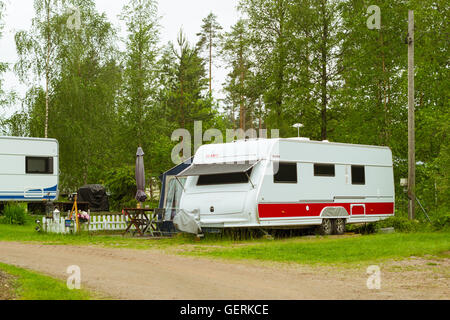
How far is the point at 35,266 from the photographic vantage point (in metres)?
10.3

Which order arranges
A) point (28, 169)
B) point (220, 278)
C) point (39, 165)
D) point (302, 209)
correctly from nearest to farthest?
point (220, 278) → point (302, 209) → point (28, 169) → point (39, 165)

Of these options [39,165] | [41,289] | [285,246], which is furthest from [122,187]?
[41,289]

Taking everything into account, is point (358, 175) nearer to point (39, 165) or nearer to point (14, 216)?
point (14, 216)

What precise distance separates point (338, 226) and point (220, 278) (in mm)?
9369

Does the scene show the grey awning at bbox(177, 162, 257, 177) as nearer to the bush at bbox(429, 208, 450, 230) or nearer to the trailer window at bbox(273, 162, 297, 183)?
the trailer window at bbox(273, 162, 297, 183)

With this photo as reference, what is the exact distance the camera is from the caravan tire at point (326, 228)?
16938 millimetres

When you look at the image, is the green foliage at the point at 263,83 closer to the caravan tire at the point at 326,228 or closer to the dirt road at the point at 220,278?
the caravan tire at the point at 326,228

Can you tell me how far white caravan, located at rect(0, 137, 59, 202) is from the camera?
23391 millimetres

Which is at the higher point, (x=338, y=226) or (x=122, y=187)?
(x=122, y=187)

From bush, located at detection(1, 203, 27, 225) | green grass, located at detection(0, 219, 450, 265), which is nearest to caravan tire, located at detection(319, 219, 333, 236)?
green grass, located at detection(0, 219, 450, 265)

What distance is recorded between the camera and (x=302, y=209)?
16.2 meters

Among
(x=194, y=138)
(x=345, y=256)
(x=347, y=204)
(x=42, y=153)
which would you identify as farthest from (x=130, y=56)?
(x=345, y=256)

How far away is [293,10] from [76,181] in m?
15.6

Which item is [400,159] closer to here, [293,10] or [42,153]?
[293,10]
